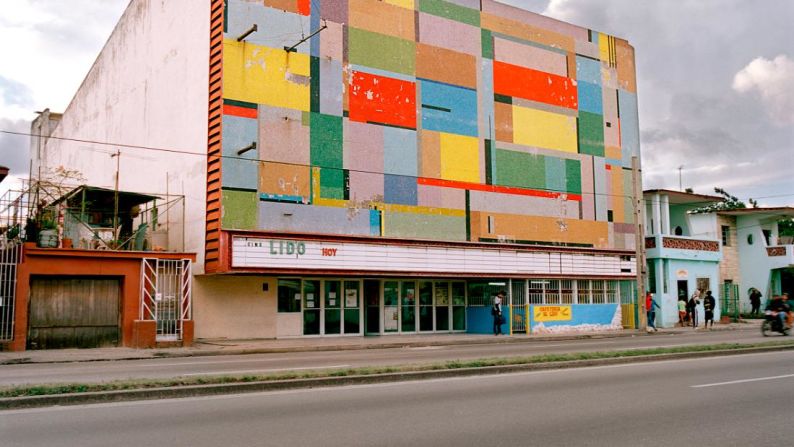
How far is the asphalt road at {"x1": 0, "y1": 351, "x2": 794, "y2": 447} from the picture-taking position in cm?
818

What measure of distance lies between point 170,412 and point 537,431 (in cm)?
484

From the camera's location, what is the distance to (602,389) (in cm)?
1204

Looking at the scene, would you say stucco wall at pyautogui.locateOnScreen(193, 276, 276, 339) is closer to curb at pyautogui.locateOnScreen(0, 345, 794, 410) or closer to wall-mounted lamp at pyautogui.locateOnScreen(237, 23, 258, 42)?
wall-mounted lamp at pyautogui.locateOnScreen(237, 23, 258, 42)

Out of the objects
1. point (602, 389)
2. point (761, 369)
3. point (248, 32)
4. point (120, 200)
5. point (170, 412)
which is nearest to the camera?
point (170, 412)

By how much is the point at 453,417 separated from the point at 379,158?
19.6 m

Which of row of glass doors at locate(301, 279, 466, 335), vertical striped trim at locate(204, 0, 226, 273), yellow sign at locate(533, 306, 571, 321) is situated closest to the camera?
vertical striped trim at locate(204, 0, 226, 273)

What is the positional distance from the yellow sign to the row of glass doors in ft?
10.6

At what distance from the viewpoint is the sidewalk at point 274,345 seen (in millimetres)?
19719

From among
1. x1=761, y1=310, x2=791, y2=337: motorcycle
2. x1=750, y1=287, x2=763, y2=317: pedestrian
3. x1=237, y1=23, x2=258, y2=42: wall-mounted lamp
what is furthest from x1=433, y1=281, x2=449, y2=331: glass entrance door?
x1=750, y1=287, x2=763, y2=317: pedestrian

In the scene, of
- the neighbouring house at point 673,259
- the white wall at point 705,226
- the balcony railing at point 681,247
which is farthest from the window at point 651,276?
the white wall at point 705,226

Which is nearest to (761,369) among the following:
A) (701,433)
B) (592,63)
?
(701,433)

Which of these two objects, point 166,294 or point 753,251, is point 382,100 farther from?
point 753,251

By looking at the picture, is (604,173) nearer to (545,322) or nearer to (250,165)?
(545,322)

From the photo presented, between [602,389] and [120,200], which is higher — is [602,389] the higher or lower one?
the lower one
